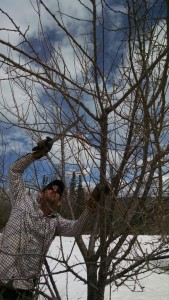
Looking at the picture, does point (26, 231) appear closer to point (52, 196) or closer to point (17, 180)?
point (52, 196)

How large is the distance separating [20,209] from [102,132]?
44.3 inches

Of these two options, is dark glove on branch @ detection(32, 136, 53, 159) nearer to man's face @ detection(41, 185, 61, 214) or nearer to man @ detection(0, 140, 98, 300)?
man @ detection(0, 140, 98, 300)

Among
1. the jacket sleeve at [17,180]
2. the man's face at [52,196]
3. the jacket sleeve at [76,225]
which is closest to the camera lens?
the jacket sleeve at [76,225]

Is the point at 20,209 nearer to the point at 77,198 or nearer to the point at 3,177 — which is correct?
the point at 77,198

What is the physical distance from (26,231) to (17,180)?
524 mm

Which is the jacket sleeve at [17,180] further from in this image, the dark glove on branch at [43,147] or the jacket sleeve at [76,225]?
the jacket sleeve at [76,225]

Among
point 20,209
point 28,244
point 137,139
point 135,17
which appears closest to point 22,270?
point 28,244

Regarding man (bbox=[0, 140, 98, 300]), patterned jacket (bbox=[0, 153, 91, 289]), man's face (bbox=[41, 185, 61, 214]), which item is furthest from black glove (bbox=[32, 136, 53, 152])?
man's face (bbox=[41, 185, 61, 214])

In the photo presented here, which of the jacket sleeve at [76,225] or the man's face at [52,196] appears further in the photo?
the man's face at [52,196]

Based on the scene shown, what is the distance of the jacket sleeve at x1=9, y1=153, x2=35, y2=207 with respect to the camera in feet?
8.93

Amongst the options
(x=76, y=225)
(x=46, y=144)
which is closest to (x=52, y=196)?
(x=76, y=225)

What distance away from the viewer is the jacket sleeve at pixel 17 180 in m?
2.72

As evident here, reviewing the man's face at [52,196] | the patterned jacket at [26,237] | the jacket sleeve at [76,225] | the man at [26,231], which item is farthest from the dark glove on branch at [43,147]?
the jacket sleeve at [76,225]

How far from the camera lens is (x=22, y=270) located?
96.0 inches
